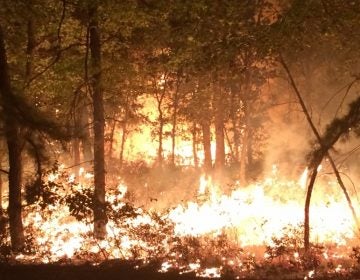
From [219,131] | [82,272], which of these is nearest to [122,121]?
[82,272]

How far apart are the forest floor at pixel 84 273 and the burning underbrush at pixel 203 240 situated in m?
0.31

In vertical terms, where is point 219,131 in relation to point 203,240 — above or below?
above

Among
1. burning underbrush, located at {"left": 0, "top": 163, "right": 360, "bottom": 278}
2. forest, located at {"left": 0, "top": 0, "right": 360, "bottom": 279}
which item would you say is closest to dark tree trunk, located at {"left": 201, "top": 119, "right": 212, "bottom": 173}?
forest, located at {"left": 0, "top": 0, "right": 360, "bottom": 279}

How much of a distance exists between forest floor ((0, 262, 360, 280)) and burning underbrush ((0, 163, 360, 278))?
0.31m

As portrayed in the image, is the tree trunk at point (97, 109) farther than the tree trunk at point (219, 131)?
No

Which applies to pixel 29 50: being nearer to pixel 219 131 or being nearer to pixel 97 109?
pixel 97 109

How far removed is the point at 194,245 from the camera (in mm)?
10117

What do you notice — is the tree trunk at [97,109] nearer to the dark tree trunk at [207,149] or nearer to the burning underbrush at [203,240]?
the burning underbrush at [203,240]

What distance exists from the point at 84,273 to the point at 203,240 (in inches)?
143

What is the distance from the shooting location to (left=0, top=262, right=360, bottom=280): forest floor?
891 centimetres

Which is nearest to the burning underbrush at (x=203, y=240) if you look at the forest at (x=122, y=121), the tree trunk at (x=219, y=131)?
the forest at (x=122, y=121)

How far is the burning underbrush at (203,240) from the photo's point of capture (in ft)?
30.2

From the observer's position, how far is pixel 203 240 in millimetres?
11844

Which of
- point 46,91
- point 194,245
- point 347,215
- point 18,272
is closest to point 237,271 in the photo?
point 194,245
